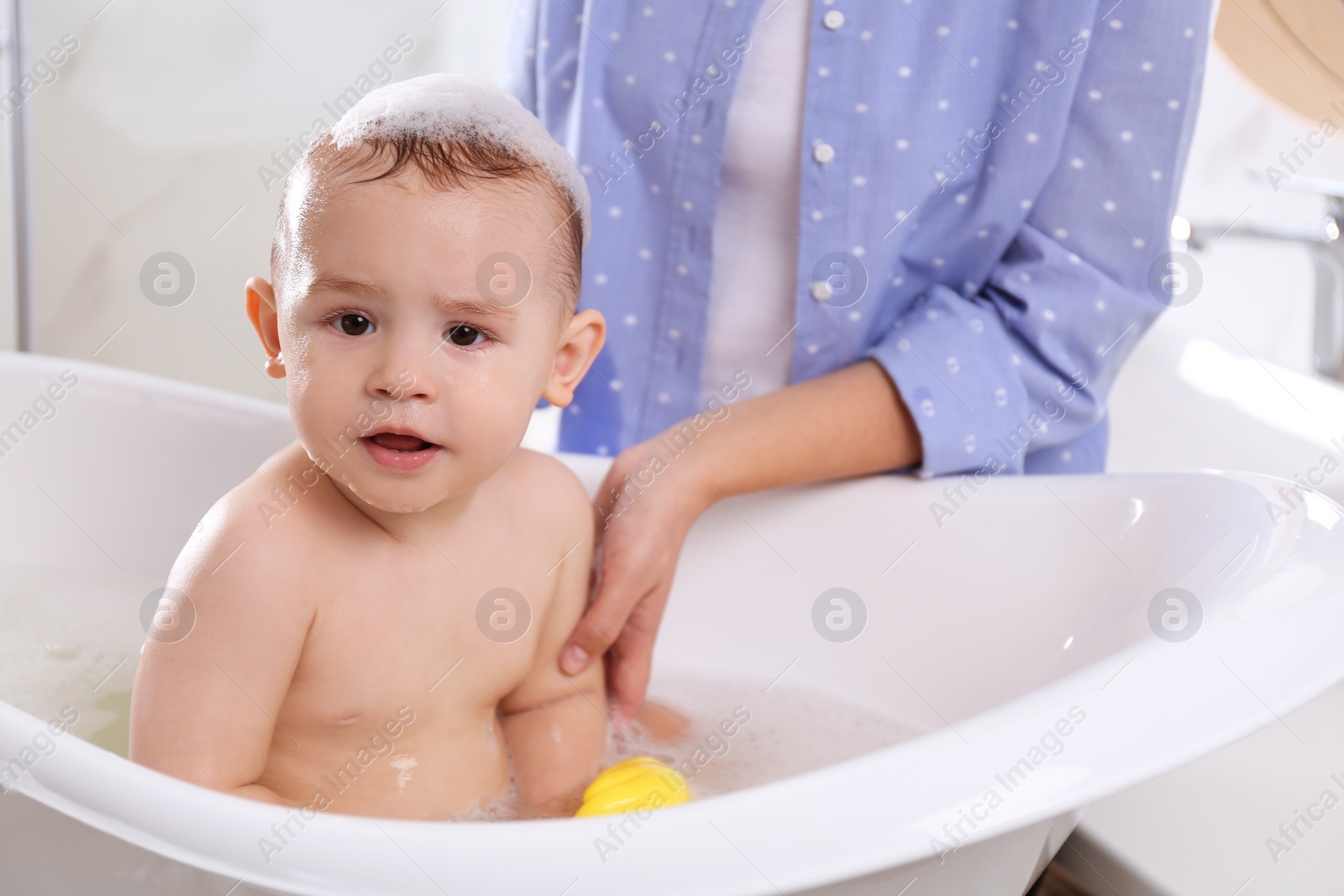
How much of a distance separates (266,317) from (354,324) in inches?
3.9

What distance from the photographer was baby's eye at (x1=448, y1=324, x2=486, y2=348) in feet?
2.10

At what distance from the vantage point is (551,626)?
0.85 m

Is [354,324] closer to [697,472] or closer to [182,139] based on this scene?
[697,472]

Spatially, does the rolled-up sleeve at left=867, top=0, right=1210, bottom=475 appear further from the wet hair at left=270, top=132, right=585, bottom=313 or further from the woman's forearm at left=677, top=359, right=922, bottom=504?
the wet hair at left=270, top=132, right=585, bottom=313

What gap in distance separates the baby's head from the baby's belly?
0.58 feet

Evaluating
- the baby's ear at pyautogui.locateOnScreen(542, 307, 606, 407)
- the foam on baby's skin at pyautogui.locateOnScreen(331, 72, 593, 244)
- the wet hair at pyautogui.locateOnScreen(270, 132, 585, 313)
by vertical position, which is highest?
the foam on baby's skin at pyautogui.locateOnScreen(331, 72, 593, 244)

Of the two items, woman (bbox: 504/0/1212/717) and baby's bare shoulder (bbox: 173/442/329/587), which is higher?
woman (bbox: 504/0/1212/717)

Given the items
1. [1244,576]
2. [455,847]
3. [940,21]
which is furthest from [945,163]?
[455,847]

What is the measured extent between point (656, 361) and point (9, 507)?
658 millimetres

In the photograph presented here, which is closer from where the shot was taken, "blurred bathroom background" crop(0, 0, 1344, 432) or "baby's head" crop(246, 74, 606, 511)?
"baby's head" crop(246, 74, 606, 511)

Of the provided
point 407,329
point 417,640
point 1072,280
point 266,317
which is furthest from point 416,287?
point 1072,280

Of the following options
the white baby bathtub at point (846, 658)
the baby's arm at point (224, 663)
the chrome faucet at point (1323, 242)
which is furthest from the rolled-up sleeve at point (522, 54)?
the chrome faucet at point (1323, 242)

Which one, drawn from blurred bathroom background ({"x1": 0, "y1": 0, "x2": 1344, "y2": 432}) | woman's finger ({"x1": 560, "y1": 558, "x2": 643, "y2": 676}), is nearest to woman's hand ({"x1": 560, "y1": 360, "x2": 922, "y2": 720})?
woman's finger ({"x1": 560, "y1": 558, "x2": 643, "y2": 676})

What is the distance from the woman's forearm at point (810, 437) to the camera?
0.93 meters
